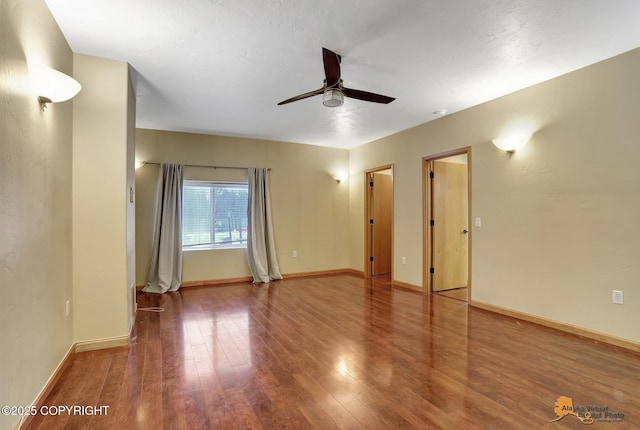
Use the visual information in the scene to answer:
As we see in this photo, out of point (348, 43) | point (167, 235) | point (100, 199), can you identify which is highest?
point (348, 43)

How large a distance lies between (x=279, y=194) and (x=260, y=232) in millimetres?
859

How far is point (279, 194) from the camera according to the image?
245 inches

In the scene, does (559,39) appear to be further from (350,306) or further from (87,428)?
(87,428)

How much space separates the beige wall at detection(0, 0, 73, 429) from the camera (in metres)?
1.59

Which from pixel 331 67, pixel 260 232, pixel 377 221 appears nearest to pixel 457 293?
pixel 377 221

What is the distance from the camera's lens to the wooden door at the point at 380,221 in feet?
21.2

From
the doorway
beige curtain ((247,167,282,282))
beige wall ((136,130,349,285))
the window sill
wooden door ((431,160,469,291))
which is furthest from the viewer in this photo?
the doorway

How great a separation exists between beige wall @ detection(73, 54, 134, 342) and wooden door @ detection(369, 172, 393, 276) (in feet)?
15.0

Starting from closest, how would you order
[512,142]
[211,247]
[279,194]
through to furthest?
1. [512,142]
2. [211,247]
3. [279,194]

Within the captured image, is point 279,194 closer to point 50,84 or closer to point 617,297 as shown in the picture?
point 50,84

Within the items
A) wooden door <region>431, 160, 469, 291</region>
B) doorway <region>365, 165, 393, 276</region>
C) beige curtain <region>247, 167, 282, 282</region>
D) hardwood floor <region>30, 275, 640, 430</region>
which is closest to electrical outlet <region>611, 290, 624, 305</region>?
hardwood floor <region>30, 275, 640, 430</region>

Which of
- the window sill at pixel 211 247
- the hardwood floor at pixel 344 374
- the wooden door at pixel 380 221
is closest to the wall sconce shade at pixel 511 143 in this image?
the hardwood floor at pixel 344 374

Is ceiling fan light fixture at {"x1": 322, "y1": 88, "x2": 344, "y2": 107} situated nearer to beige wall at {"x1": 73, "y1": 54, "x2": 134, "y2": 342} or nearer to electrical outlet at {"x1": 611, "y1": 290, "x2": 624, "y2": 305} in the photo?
beige wall at {"x1": 73, "y1": 54, "x2": 134, "y2": 342}

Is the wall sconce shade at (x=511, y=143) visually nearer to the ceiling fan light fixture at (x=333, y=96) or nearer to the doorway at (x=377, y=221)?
the ceiling fan light fixture at (x=333, y=96)
